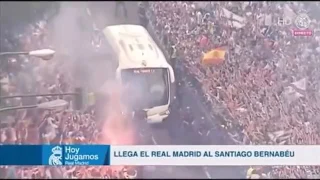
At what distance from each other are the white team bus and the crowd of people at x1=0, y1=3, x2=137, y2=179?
0.22 meters

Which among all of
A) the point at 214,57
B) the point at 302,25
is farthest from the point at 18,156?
the point at 302,25

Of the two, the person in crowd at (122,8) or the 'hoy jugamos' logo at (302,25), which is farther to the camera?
the person in crowd at (122,8)

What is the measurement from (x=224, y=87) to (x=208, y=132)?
0.72 feet

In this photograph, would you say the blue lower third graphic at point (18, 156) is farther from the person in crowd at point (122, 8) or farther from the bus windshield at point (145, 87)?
the person in crowd at point (122, 8)

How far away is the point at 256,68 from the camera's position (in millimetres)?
2301

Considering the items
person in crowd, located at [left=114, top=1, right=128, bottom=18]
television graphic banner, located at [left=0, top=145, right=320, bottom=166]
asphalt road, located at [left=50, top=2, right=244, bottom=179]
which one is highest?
person in crowd, located at [left=114, top=1, right=128, bottom=18]

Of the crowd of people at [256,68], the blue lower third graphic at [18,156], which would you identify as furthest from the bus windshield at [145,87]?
the blue lower third graphic at [18,156]

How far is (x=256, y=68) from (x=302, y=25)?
273 mm

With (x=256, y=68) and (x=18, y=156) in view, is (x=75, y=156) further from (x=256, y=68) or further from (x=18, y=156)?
(x=256, y=68)

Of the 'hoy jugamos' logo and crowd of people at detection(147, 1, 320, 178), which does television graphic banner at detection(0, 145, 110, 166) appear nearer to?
crowd of people at detection(147, 1, 320, 178)

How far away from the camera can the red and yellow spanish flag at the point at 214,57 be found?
229 cm

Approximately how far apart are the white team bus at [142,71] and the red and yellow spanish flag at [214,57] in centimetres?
17

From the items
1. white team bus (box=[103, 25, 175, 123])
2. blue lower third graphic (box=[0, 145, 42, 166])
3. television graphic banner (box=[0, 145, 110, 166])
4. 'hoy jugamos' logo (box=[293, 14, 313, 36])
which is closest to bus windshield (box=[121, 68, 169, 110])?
white team bus (box=[103, 25, 175, 123])

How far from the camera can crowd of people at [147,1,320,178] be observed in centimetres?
228
